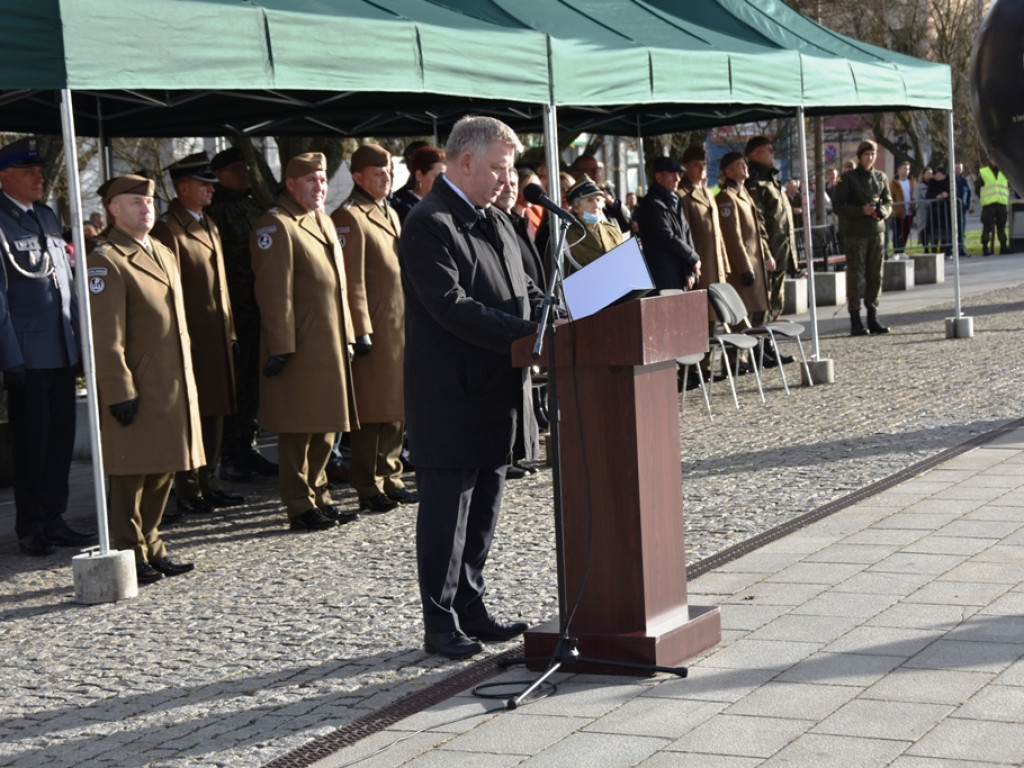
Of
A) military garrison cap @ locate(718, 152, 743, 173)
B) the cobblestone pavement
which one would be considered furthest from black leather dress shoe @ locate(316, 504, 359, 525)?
military garrison cap @ locate(718, 152, 743, 173)

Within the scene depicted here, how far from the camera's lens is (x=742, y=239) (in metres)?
14.1

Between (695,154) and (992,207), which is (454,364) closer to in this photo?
(695,154)

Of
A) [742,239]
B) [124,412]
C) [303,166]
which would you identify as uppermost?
[303,166]

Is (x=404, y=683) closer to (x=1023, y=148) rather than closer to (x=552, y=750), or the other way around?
(x=552, y=750)

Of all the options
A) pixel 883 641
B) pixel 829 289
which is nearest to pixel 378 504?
pixel 883 641

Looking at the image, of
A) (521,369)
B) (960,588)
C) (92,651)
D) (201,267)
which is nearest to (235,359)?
(201,267)

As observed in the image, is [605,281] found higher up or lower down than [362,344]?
higher up

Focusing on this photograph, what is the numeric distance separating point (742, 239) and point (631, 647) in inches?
367

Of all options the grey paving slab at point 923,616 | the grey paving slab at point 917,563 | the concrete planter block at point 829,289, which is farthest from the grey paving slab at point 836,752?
the concrete planter block at point 829,289

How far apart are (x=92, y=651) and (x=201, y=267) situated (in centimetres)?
323

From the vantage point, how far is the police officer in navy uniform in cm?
818

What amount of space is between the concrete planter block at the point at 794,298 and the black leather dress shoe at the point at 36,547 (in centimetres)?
1340

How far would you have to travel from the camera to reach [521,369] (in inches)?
223

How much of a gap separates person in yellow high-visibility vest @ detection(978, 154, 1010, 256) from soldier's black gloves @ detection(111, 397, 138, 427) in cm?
2304
